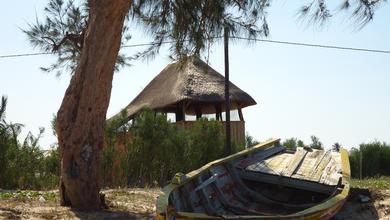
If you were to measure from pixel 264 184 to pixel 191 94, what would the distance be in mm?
10665

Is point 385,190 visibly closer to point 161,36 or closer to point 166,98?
point 161,36

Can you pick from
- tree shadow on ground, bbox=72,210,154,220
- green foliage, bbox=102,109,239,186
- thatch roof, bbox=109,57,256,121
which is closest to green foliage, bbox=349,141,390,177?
thatch roof, bbox=109,57,256,121

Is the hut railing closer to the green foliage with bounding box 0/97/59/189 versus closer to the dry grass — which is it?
the green foliage with bounding box 0/97/59/189

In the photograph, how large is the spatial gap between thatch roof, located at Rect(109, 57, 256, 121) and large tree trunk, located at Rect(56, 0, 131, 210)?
11113mm

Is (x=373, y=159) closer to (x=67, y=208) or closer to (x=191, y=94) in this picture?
(x=191, y=94)

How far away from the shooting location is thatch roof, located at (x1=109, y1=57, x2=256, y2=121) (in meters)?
20.3

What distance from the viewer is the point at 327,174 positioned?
9.42 meters

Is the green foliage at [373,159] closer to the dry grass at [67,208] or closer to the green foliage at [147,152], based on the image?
the green foliage at [147,152]

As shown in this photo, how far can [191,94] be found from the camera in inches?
797

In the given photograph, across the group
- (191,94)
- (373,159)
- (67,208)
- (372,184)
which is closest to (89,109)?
(67,208)

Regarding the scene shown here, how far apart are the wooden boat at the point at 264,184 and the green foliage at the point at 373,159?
46.5 feet

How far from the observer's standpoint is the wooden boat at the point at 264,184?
7.76 m

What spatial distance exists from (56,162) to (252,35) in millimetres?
6012

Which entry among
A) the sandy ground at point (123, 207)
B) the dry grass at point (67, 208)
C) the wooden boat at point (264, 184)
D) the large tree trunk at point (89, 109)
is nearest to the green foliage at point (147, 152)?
the sandy ground at point (123, 207)
